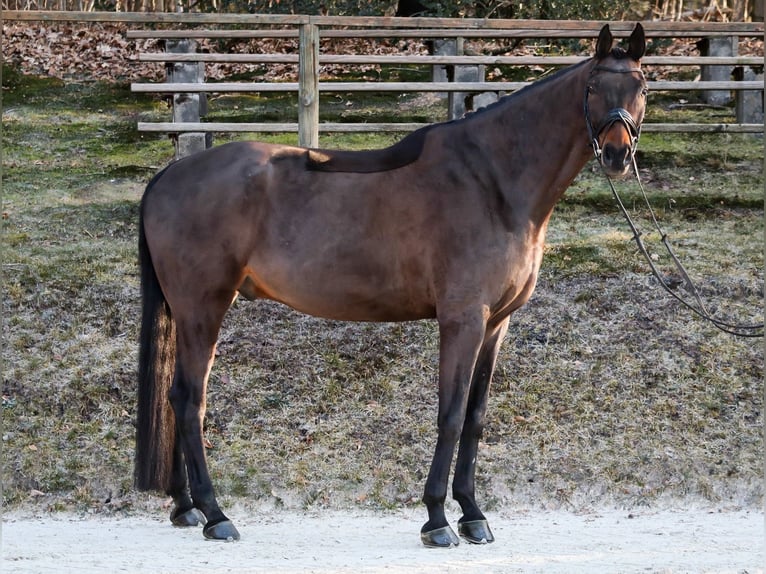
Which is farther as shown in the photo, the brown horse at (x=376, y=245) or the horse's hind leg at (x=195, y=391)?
the horse's hind leg at (x=195, y=391)

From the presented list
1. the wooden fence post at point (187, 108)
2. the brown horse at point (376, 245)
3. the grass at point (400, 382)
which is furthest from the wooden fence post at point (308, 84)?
the brown horse at point (376, 245)

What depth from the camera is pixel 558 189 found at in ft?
17.3

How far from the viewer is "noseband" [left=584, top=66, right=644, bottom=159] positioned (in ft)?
15.9

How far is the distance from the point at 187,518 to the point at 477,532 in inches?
61.9

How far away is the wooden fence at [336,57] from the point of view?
967 centimetres

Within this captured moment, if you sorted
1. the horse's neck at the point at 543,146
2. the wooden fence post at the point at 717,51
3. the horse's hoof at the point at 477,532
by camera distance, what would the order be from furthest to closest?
the wooden fence post at the point at 717,51
the horse's hoof at the point at 477,532
the horse's neck at the point at 543,146

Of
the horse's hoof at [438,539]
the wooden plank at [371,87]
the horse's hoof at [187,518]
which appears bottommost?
the horse's hoof at [187,518]

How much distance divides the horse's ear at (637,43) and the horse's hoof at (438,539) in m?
2.51

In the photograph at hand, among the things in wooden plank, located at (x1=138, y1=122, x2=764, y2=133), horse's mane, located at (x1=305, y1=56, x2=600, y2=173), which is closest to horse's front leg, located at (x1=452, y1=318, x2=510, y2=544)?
horse's mane, located at (x1=305, y1=56, x2=600, y2=173)

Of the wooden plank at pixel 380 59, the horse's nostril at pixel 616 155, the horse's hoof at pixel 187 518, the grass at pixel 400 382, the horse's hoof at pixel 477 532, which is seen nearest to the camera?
the horse's nostril at pixel 616 155

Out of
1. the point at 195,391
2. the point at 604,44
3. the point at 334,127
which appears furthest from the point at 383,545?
the point at 334,127

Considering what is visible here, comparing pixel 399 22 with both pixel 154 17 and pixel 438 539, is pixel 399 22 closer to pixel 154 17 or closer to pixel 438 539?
pixel 154 17

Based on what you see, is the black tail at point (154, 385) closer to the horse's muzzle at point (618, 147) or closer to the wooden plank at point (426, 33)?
the horse's muzzle at point (618, 147)

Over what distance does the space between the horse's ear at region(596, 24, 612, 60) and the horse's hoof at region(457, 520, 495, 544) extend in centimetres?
242
